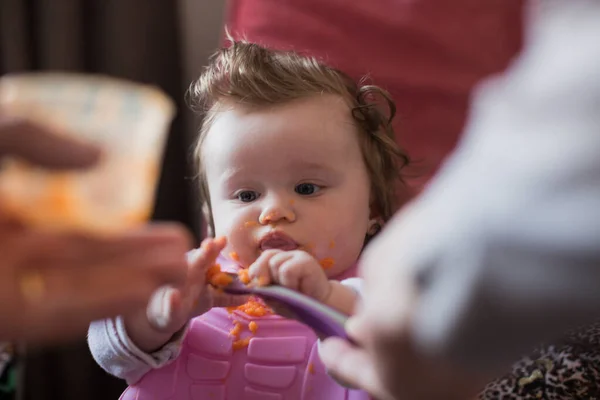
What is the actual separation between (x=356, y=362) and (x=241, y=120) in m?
0.46

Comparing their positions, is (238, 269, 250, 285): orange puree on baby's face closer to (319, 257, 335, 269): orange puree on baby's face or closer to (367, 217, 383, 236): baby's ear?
(319, 257, 335, 269): orange puree on baby's face

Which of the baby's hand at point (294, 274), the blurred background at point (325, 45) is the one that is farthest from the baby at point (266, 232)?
the blurred background at point (325, 45)

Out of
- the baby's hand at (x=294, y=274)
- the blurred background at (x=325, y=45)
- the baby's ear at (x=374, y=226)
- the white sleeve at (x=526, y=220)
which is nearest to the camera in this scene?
the white sleeve at (x=526, y=220)

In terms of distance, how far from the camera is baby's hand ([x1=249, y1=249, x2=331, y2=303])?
2.18 ft

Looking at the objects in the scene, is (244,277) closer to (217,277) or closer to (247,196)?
(217,277)

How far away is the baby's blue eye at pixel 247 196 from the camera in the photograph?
0.84 metres

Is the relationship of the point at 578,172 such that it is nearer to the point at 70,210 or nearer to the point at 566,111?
the point at 566,111

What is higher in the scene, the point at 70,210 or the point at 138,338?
the point at 70,210

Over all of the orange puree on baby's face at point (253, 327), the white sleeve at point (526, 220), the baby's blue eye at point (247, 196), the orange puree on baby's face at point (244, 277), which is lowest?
the orange puree on baby's face at point (253, 327)

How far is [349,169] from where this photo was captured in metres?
0.87

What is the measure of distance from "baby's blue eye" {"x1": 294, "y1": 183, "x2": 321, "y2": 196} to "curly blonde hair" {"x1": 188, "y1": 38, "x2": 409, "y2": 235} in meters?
0.12

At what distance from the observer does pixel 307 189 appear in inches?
32.8

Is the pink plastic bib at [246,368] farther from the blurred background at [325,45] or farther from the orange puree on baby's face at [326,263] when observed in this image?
the blurred background at [325,45]

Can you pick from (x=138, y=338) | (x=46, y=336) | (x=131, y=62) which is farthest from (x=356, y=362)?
(x=131, y=62)
